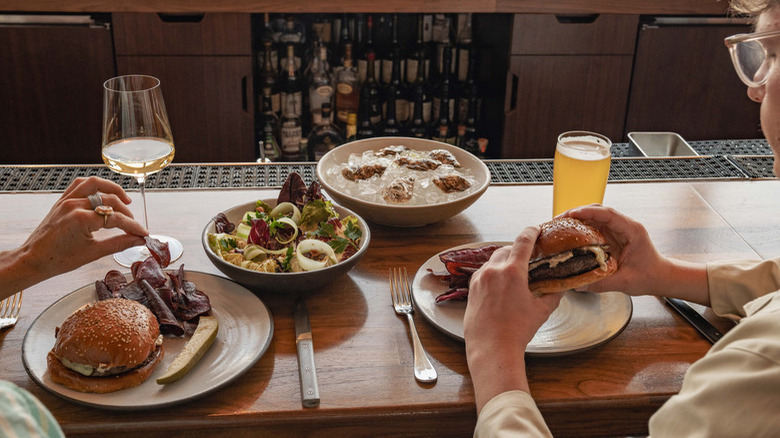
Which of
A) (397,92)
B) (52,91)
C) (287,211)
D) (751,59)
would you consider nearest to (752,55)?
(751,59)

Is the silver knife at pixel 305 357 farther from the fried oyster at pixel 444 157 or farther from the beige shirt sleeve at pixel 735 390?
the fried oyster at pixel 444 157

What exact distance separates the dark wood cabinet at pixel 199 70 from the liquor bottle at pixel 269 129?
7 centimetres

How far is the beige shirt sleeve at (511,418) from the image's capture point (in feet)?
3.31

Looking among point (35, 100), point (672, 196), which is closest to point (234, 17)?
point (35, 100)

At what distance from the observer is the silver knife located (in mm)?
1068

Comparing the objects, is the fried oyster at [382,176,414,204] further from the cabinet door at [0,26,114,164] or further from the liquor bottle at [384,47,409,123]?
the cabinet door at [0,26,114,164]

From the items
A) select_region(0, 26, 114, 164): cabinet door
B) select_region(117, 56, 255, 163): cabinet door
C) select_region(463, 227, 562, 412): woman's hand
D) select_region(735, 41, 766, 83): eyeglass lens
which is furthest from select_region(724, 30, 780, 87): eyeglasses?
select_region(0, 26, 114, 164): cabinet door

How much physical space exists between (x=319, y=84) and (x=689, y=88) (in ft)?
5.43

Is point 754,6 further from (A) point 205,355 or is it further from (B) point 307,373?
(A) point 205,355

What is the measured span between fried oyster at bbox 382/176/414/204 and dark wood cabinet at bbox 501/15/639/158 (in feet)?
5.67

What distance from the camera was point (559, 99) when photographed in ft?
10.8

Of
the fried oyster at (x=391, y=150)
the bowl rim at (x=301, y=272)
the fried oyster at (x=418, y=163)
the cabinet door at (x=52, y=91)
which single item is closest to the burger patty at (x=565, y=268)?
the bowl rim at (x=301, y=272)

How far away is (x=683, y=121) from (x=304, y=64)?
5.72 ft

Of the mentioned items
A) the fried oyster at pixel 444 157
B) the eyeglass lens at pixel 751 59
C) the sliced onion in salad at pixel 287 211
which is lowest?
the sliced onion in salad at pixel 287 211
